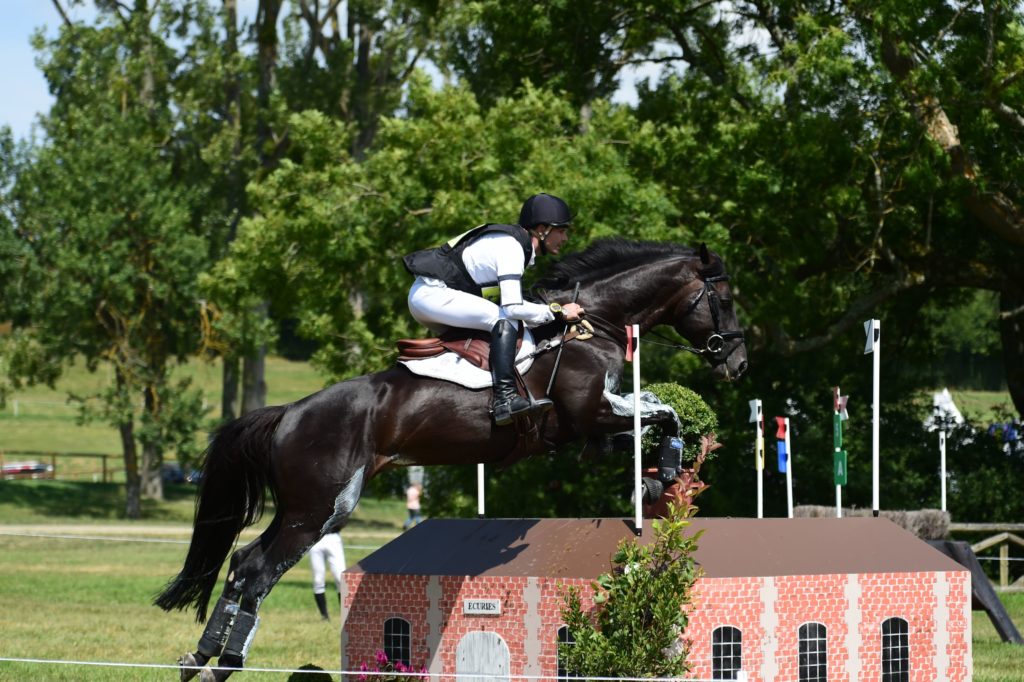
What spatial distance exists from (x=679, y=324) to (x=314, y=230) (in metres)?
12.2

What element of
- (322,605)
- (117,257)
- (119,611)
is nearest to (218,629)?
(322,605)

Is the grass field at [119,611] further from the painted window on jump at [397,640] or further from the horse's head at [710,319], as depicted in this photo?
the horse's head at [710,319]

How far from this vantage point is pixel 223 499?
25.7ft

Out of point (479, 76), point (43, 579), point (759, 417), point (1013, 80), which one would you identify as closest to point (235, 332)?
Answer: point (479, 76)

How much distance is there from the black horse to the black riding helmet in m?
0.41

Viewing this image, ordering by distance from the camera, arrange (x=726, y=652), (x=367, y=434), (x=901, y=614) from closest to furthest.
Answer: (x=367, y=434) < (x=726, y=652) < (x=901, y=614)

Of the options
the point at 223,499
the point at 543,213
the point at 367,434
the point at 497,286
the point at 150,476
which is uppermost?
the point at 543,213

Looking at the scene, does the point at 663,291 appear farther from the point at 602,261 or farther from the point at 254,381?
the point at 254,381

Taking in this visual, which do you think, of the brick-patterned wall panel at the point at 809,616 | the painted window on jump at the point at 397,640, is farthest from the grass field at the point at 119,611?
the brick-patterned wall panel at the point at 809,616

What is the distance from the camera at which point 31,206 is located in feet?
117

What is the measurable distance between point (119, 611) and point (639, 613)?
9998mm

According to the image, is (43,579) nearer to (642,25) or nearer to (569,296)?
(642,25)

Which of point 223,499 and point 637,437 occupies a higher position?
point 637,437

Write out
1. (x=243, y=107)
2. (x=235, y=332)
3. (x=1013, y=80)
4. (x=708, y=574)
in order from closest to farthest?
(x=708, y=574) < (x=1013, y=80) < (x=235, y=332) < (x=243, y=107)
